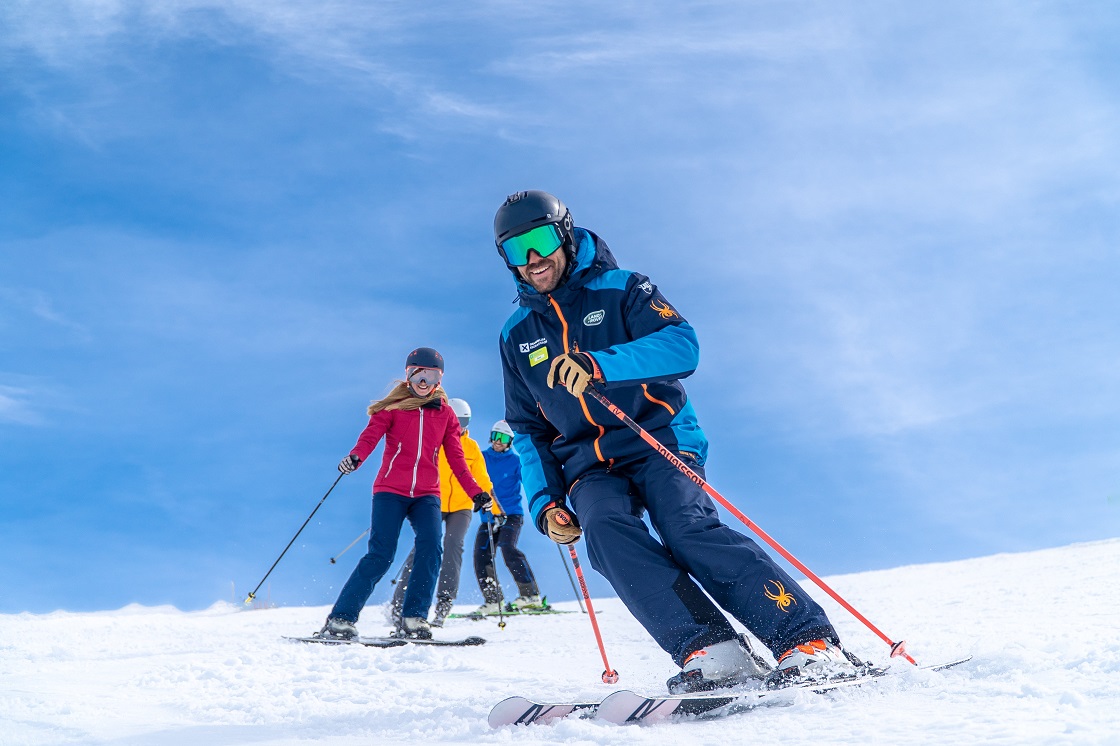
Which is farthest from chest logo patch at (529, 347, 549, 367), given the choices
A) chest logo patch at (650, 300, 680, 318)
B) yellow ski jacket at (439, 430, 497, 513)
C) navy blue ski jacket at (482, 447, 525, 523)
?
navy blue ski jacket at (482, 447, 525, 523)

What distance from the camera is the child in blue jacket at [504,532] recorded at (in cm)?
991

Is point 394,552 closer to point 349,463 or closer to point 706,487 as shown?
point 349,463

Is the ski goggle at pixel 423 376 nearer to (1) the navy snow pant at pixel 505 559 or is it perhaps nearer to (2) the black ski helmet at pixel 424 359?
(2) the black ski helmet at pixel 424 359

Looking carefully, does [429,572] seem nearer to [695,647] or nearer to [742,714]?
[695,647]

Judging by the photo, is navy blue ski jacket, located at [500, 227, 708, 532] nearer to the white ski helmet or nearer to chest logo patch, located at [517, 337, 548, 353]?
chest logo patch, located at [517, 337, 548, 353]

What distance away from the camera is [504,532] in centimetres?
1015

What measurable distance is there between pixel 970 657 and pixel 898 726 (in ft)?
3.33

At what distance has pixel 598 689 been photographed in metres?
3.79

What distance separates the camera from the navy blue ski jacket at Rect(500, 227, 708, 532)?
3.47m

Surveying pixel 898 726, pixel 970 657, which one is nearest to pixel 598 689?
pixel 970 657

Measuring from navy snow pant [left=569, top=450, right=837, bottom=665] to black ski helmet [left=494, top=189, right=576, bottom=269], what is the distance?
3.64ft

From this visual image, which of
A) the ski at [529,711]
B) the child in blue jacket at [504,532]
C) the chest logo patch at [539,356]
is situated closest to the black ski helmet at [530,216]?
the chest logo patch at [539,356]

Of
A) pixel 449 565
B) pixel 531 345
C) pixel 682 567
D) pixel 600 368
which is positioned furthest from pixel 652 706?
pixel 449 565

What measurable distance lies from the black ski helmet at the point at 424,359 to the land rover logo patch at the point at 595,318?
3535mm
